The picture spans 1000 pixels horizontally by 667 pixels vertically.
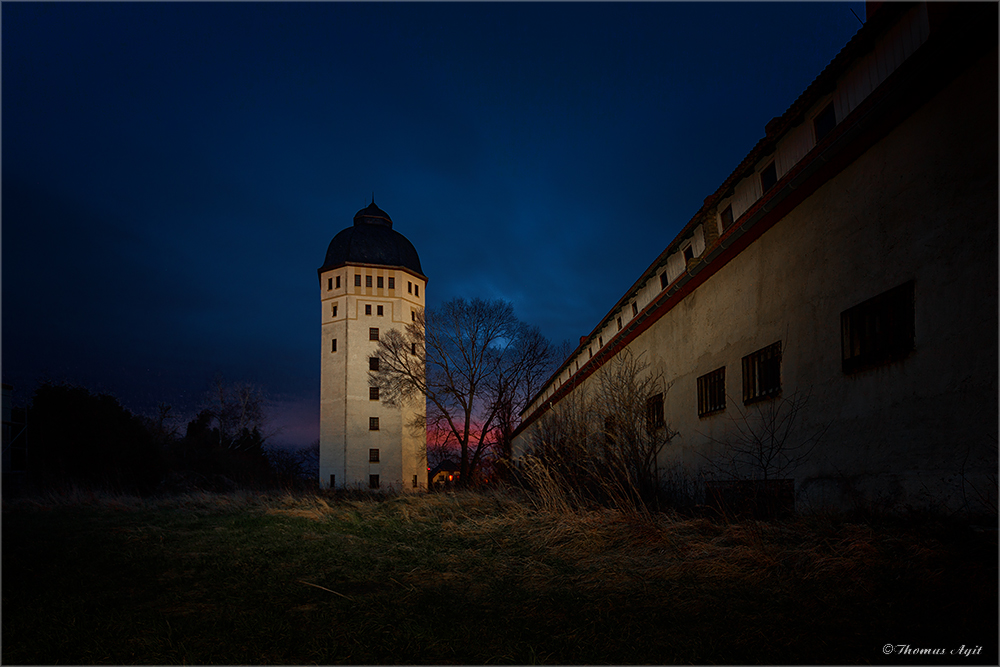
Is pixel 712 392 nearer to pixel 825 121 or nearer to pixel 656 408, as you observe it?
pixel 656 408

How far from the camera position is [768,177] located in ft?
26.7

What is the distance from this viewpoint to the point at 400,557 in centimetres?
602

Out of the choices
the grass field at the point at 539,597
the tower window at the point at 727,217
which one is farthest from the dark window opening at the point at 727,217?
the grass field at the point at 539,597

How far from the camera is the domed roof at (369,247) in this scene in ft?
144

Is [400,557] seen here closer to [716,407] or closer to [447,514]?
[447,514]

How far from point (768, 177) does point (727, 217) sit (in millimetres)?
1285

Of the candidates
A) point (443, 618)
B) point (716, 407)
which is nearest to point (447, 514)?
point (716, 407)

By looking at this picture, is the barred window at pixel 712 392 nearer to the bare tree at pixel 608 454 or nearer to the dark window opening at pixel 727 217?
the bare tree at pixel 608 454

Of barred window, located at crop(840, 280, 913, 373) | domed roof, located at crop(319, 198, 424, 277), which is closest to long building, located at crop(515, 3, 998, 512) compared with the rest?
barred window, located at crop(840, 280, 913, 373)

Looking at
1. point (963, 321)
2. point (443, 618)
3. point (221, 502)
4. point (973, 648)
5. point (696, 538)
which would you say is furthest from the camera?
point (221, 502)

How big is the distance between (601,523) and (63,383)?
18654 millimetres

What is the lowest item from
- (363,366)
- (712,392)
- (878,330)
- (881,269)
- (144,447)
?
(144,447)

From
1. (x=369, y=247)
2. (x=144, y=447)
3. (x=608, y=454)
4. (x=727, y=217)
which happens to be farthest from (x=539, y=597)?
(x=369, y=247)

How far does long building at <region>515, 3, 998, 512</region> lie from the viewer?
450cm
